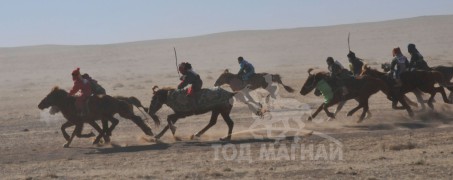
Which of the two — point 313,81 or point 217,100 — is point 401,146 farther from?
point 313,81

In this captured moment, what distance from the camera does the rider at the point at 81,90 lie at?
18062mm

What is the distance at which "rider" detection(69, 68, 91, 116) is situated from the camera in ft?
59.3

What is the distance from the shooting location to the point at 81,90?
18.3m

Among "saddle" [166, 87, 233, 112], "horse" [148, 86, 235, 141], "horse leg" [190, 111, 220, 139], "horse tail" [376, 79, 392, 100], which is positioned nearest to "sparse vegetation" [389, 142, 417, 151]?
"horse" [148, 86, 235, 141]

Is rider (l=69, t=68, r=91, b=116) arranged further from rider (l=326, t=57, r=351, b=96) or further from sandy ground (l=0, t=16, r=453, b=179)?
rider (l=326, t=57, r=351, b=96)

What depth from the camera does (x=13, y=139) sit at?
2097 centimetres

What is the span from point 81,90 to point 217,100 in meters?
3.41

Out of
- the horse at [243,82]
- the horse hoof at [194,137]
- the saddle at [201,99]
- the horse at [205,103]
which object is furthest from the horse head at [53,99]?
the horse at [243,82]

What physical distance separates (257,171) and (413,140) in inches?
184

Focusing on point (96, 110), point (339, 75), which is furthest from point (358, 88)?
point (96, 110)

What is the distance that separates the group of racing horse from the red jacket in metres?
0.23

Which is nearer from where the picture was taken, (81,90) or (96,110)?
(96,110)

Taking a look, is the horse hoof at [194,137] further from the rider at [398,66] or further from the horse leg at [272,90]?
the horse leg at [272,90]

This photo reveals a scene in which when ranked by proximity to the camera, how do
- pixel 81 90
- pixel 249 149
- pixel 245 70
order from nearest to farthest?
pixel 249 149, pixel 81 90, pixel 245 70
